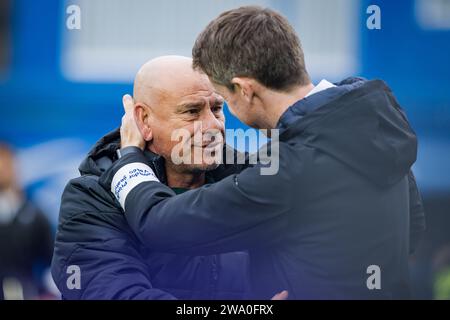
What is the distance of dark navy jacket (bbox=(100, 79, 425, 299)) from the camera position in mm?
2129

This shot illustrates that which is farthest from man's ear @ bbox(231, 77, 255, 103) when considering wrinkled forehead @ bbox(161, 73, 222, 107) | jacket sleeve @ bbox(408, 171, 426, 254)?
jacket sleeve @ bbox(408, 171, 426, 254)

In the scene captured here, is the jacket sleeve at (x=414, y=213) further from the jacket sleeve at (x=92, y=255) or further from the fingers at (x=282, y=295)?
the jacket sleeve at (x=92, y=255)

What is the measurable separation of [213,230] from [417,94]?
13.6 feet

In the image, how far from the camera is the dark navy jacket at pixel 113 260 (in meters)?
2.41

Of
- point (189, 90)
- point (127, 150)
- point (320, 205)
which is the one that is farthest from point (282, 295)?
point (189, 90)

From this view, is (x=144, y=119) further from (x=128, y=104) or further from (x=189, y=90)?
(x=189, y=90)

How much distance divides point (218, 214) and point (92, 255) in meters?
0.54

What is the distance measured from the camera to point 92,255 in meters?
2.45

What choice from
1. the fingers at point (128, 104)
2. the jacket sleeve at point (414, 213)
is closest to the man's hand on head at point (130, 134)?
the fingers at point (128, 104)

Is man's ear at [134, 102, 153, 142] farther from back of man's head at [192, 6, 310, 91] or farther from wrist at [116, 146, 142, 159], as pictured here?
back of man's head at [192, 6, 310, 91]

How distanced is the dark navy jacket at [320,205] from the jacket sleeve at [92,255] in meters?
0.22

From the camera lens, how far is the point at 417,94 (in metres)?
5.95
